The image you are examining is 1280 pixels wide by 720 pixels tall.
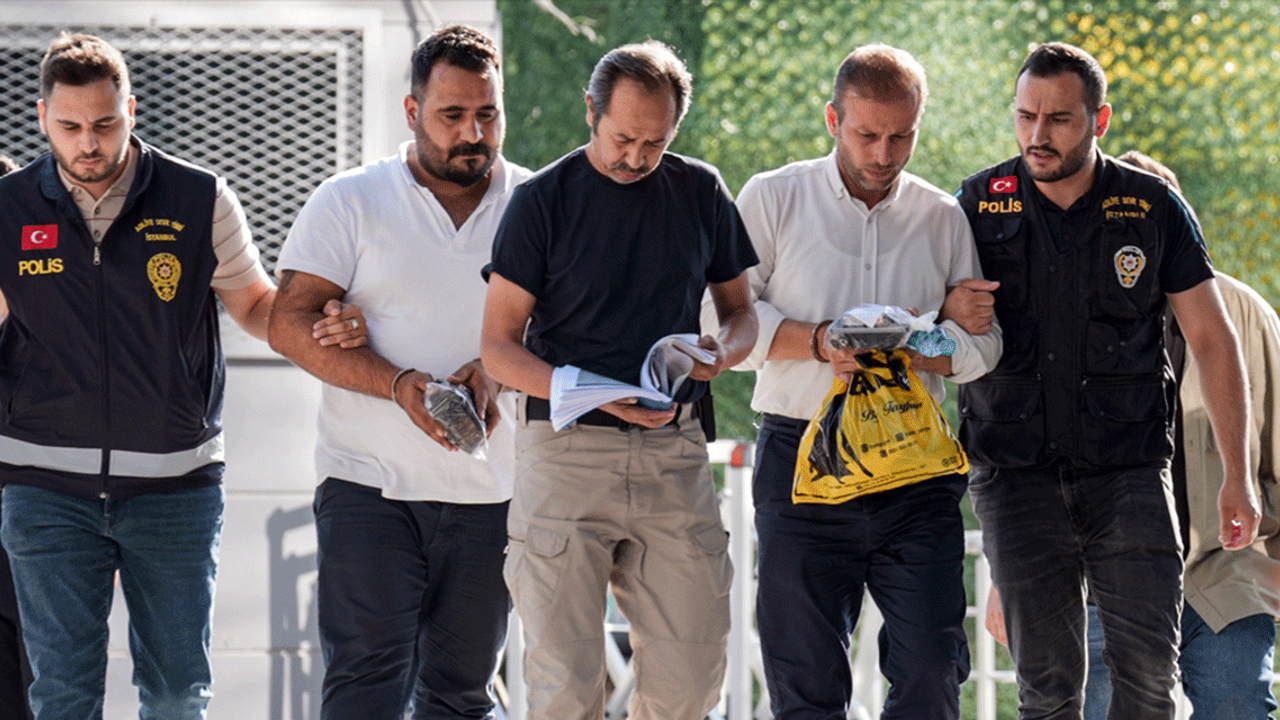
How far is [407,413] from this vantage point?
133 inches

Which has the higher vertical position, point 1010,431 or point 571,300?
point 571,300

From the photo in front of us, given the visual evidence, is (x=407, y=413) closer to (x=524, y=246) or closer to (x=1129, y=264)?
(x=524, y=246)

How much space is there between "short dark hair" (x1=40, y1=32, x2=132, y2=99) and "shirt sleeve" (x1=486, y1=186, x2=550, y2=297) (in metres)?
1.01

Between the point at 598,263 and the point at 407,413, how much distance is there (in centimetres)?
59

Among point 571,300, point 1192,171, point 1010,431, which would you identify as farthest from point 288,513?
point 1192,171

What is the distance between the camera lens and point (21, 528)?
340 centimetres

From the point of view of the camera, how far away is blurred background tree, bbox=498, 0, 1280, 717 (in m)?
12.3

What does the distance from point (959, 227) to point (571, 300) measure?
1089 mm

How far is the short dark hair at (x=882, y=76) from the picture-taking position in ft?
11.3

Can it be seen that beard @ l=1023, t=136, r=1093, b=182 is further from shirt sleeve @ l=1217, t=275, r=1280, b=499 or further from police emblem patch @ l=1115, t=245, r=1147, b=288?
shirt sleeve @ l=1217, t=275, r=1280, b=499

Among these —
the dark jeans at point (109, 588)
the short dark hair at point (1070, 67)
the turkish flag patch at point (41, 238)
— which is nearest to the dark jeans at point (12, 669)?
the dark jeans at point (109, 588)

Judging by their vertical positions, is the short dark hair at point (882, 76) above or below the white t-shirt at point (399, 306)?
above

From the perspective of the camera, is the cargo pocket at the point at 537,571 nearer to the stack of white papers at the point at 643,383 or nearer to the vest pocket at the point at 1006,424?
the stack of white papers at the point at 643,383

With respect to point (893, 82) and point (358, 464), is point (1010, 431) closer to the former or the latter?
point (893, 82)
